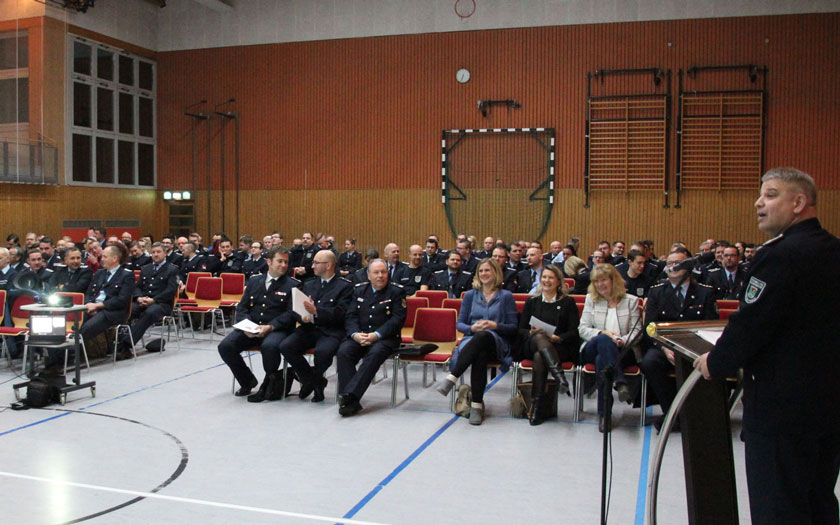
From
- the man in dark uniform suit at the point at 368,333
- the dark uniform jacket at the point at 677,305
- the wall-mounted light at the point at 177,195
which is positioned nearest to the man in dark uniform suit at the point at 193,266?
the man in dark uniform suit at the point at 368,333

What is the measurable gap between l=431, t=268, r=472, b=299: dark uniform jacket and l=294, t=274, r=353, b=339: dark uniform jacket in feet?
8.30

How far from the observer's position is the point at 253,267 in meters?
11.0

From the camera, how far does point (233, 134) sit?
17.7m

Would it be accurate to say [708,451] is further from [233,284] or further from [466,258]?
[233,284]

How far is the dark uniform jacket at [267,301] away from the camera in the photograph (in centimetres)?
656

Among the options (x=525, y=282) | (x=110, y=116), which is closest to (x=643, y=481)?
(x=525, y=282)

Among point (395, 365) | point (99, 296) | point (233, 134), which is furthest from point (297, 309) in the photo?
point (233, 134)

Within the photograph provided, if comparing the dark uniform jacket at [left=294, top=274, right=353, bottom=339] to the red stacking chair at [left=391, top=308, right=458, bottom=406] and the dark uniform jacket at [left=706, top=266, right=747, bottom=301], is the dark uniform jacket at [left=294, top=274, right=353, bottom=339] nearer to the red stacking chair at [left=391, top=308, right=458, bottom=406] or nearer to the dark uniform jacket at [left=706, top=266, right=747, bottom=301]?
the red stacking chair at [left=391, top=308, right=458, bottom=406]

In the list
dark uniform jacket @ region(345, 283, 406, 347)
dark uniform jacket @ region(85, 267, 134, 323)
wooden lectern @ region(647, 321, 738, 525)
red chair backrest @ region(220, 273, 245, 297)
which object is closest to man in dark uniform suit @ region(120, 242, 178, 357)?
dark uniform jacket @ region(85, 267, 134, 323)

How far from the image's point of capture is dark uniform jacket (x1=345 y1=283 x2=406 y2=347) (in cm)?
616

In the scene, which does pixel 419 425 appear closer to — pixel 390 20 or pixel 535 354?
pixel 535 354

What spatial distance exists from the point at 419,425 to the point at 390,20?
13.0m

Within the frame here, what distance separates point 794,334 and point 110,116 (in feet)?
59.4

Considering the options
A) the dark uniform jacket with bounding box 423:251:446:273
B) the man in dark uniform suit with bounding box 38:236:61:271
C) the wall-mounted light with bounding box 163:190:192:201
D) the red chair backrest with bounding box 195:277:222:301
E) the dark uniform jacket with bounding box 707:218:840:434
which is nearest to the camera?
the dark uniform jacket with bounding box 707:218:840:434
